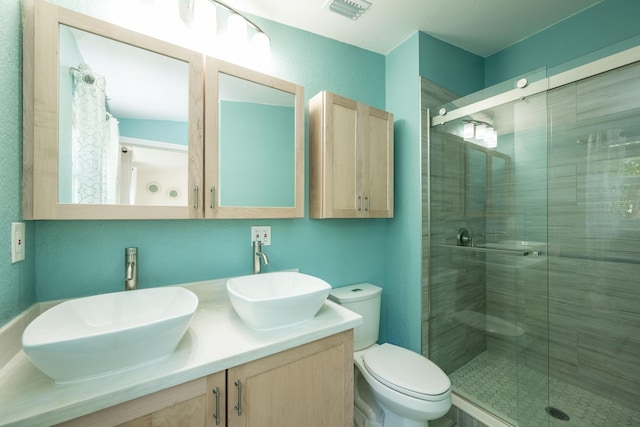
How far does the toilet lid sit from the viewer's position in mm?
1191

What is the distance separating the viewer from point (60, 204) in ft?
2.98

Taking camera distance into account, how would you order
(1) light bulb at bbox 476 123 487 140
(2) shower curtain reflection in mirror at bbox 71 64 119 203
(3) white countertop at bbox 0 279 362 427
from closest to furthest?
(3) white countertop at bbox 0 279 362 427 → (2) shower curtain reflection in mirror at bbox 71 64 119 203 → (1) light bulb at bbox 476 123 487 140

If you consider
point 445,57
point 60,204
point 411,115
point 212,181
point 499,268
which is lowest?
point 499,268

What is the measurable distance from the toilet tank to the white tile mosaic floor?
0.70 metres

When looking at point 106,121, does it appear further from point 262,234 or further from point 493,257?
point 493,257

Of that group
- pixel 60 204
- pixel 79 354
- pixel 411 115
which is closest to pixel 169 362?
pixel 79 354

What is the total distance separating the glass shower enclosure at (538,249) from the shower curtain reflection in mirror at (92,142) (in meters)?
1.75

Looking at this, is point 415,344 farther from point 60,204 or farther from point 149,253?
point 60,204

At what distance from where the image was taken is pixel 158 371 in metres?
0.75

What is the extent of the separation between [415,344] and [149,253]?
172cm

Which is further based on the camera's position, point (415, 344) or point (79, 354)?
point (415, 344)

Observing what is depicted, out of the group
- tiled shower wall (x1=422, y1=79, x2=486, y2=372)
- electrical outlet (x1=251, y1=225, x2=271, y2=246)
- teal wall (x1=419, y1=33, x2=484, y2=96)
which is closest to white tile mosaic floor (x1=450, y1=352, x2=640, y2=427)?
tiled shower wall (x1=422, y1=79, x2=486, y2=372)

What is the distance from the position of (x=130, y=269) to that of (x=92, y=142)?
0.54 meters

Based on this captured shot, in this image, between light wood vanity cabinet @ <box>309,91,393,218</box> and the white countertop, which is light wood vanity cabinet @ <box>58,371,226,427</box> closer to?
the white countertop
